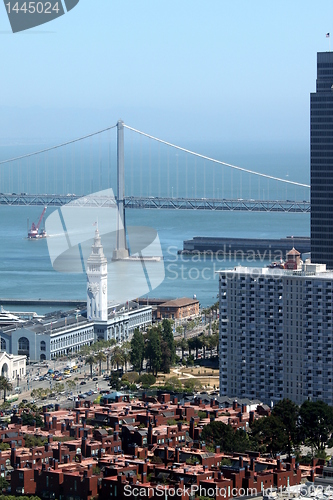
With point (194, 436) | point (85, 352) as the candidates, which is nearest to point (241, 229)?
point (85, 352)

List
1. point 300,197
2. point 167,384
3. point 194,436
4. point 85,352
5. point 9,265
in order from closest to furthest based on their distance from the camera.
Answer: point 194,436, point 167,384, point 85,352, point 9,265, point 300,197

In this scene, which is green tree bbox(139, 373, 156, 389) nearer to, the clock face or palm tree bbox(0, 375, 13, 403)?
palm tree bbox(0, 375, 13, 403)

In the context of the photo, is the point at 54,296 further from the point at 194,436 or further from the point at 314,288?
the point at 194,436

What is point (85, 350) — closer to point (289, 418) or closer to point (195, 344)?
point (195, 344)

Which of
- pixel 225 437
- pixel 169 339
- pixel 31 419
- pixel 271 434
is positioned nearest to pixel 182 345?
pixel 169 339

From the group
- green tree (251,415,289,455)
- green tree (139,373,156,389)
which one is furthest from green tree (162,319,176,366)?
green tree (251,415,289,455)

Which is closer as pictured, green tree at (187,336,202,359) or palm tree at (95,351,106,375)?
palm tree at (95,351,106,375)
